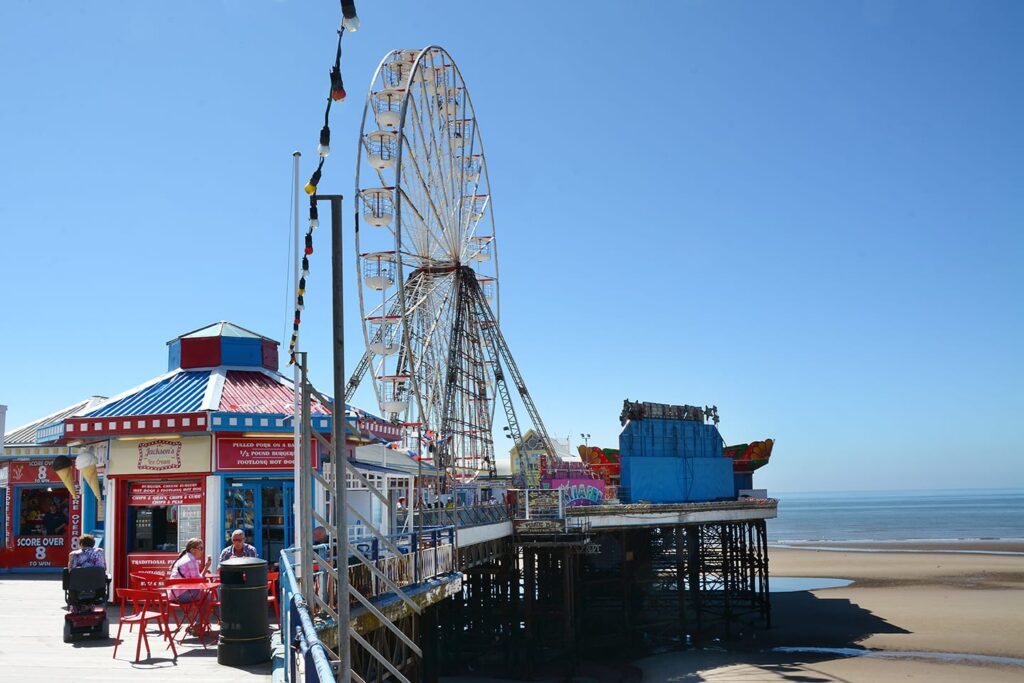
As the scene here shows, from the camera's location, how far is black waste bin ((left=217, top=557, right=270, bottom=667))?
32.3 feet

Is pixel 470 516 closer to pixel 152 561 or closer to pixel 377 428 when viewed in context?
pixel 377 428

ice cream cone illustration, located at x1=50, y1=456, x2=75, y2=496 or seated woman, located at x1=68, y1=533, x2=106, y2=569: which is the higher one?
ice cream cone illustration, located at x1=50, y1=456, x2=75, y2=496

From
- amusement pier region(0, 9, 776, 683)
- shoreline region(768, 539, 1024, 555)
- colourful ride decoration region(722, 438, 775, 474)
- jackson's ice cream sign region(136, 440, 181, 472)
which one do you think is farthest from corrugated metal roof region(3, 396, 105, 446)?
shoreline region(768, 539, 1024, 555)

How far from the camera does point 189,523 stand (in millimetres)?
15359

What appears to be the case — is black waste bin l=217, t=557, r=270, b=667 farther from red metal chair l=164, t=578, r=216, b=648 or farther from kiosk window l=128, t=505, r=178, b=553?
kiosk window l=128, t=505, r=178, b=553

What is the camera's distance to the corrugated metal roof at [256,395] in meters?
15.9

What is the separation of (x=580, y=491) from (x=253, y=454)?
1710cm

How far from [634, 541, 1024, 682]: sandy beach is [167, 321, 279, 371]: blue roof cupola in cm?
1470

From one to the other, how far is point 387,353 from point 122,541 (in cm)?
1471

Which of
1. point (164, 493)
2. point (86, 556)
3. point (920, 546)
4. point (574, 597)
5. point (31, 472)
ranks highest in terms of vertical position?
point (31, 472)

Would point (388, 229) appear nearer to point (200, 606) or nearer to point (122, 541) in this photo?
point (122, 541)

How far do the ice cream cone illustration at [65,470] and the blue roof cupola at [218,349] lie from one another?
4522 mm

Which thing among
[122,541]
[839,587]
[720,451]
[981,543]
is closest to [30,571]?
[122,541]

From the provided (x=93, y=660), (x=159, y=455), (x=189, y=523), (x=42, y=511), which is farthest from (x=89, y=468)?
(x=42, y=511)
